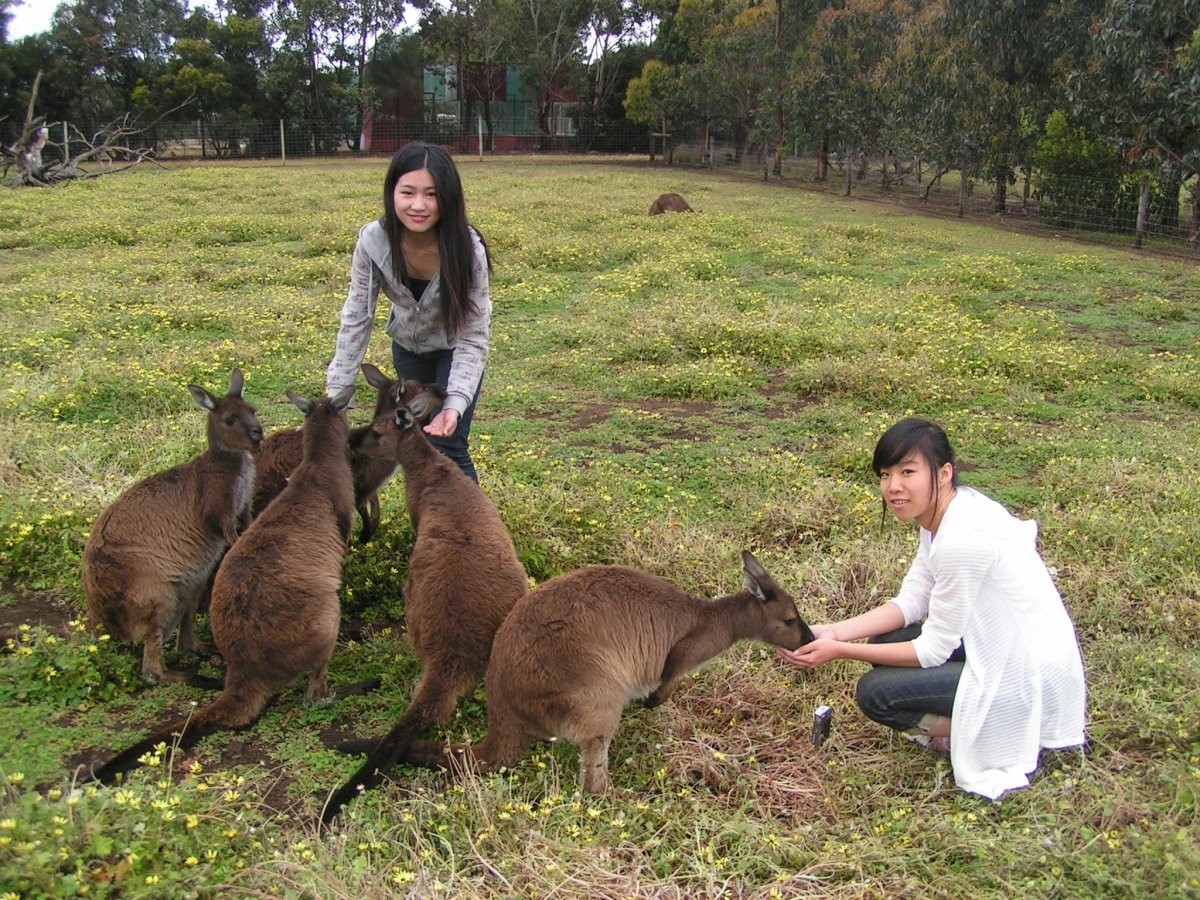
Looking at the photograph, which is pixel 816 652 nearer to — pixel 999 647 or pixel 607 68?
pixel 999 647

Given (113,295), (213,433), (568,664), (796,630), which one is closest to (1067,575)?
(796,630)

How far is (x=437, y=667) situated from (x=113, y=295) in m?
8.35

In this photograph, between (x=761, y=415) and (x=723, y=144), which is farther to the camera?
(x=723, y=144)

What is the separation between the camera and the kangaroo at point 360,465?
14.6 ft

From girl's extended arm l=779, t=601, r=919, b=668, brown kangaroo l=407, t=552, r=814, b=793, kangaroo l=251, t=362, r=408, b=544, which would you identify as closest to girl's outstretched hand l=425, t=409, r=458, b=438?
kangaroo l=251, t=362, r=408, b=544

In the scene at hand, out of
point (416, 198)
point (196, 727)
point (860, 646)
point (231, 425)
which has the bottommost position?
point (196, 727)

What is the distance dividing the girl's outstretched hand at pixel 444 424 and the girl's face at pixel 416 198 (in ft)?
2.54

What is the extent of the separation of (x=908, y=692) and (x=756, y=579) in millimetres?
626

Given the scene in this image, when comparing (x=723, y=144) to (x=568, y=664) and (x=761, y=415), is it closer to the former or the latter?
(x=761, y=415)

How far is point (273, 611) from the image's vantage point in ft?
11.4

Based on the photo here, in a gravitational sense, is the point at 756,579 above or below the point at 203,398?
below

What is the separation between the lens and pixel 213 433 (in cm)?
438

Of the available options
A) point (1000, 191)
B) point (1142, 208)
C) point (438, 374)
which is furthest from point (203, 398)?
point (1000, 191)

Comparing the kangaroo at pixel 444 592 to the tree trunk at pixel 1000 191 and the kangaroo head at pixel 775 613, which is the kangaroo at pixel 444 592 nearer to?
the kangaroo head at pixel 775 613
